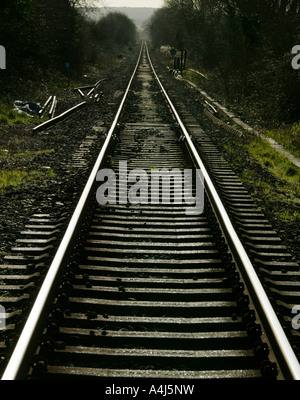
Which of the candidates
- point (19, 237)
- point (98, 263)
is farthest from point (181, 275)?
point (19, 237)

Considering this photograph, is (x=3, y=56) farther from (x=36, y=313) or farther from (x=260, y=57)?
(x=36, y=313)

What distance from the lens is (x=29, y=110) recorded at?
37.0ft

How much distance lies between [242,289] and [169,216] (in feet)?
5.77

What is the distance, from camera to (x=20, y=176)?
5.82 meters

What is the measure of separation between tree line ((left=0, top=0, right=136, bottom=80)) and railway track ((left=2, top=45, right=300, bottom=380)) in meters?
12.3

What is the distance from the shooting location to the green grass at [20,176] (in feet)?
18.2

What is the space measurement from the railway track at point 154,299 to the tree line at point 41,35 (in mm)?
12300

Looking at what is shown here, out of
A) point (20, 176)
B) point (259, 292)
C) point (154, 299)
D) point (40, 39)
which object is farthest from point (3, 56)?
point (259, 292)

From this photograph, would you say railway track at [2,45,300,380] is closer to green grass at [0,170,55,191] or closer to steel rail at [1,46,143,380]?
steel rail at [1,46,143,380]

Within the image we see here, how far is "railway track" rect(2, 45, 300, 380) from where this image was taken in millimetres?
2387

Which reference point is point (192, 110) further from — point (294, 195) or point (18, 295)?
point (18, 295)

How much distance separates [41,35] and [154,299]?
1889cm

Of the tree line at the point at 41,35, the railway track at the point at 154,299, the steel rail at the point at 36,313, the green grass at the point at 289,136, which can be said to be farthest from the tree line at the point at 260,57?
the steel rail at the point at 36,313

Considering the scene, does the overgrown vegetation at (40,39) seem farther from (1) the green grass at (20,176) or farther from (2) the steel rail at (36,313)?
(2) the steel rail at (36,313)
